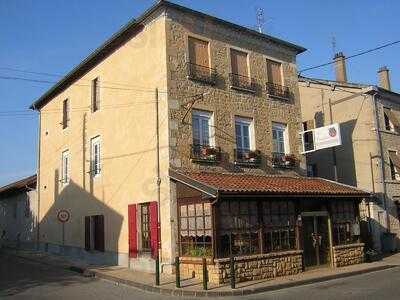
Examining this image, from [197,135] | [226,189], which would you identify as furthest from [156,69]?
[226,189]

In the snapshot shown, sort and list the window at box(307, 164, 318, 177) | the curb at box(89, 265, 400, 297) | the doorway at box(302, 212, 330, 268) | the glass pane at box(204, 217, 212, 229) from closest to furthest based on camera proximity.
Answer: the curb at box(89, 265, 400, 297), the glass pane at box(204, 217, 212, 229), the doorway at box(302, 212, 330, 268), the window at box(307, 164, 318, 177)

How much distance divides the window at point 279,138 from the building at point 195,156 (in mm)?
69

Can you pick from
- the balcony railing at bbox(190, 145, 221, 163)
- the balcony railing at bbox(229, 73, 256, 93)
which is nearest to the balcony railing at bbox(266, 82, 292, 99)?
the balcony railing at bbox(229, 73, 256, 93)

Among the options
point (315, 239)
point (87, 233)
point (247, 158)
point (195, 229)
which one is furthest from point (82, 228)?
point (315, 239)

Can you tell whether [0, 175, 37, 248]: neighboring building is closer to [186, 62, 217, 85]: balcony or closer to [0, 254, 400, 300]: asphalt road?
[0, 254, 400, 300]: asphalt road

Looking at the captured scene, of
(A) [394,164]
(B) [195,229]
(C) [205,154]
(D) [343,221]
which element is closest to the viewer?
(B) [195,229]

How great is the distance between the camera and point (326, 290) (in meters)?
12.5

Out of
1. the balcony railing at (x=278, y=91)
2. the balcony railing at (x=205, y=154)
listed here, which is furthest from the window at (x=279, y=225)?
the balcony railing at (x=278, y=91)

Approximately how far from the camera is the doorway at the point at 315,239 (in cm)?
1706

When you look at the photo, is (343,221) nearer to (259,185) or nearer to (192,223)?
(259,185)

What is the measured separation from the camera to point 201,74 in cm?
1716

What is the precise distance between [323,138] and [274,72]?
3.34 metres

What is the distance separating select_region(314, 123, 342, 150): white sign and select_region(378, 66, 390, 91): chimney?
33.3ft

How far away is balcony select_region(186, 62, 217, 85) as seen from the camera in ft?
55.3
